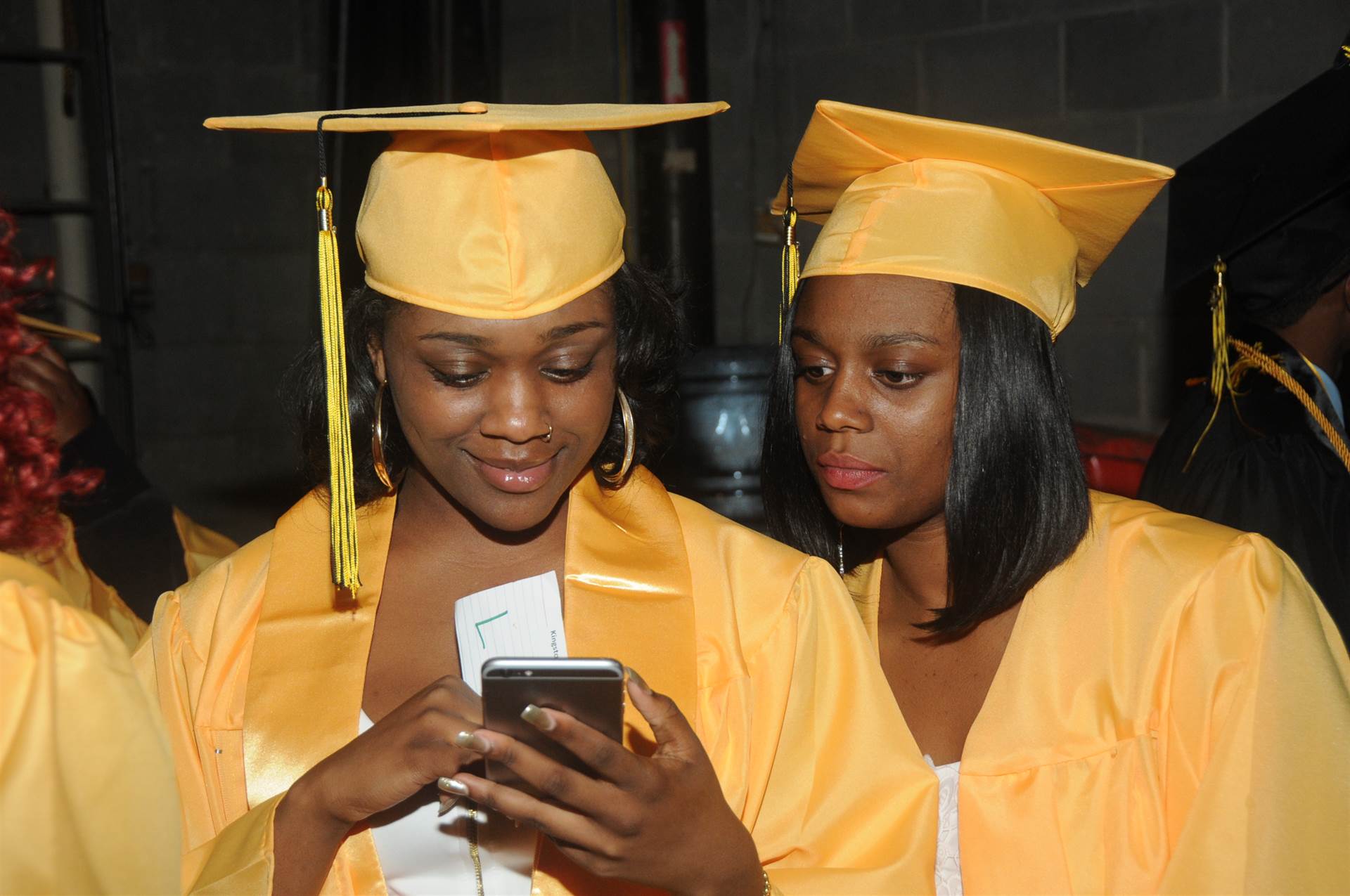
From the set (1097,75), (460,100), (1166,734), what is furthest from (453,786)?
(1097,75)

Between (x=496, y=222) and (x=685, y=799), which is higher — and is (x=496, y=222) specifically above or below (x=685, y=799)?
above

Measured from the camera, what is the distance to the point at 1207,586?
1659 millimetres

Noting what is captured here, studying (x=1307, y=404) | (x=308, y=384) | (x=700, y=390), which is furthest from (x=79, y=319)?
(x=1307, y=404)

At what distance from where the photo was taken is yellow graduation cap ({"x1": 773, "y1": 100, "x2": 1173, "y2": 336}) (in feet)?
5.80

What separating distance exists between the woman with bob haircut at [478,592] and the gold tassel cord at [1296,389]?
1.33 metres

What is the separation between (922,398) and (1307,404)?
→ 1.15m

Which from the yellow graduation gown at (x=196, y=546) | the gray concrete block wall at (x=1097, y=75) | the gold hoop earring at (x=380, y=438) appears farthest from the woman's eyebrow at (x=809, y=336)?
the gray concrete block wall at (x=1097, y=75)

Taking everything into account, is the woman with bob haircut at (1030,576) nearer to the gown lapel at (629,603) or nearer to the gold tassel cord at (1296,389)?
the gown lapel at (629,603)

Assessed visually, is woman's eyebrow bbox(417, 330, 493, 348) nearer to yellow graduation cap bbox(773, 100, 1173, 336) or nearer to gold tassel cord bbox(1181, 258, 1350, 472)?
yellow graduation cap bbox(773, 100, 1173, 336)

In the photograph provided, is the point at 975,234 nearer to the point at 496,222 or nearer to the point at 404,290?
the point at 496,222

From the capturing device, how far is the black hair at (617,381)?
169 cm

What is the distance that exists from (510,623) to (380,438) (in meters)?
0.31

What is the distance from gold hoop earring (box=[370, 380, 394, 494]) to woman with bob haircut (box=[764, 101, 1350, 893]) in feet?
1.94

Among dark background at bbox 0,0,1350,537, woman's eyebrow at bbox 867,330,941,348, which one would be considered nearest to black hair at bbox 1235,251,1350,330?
woman's eyebrow at bbox 867,330,941,348
